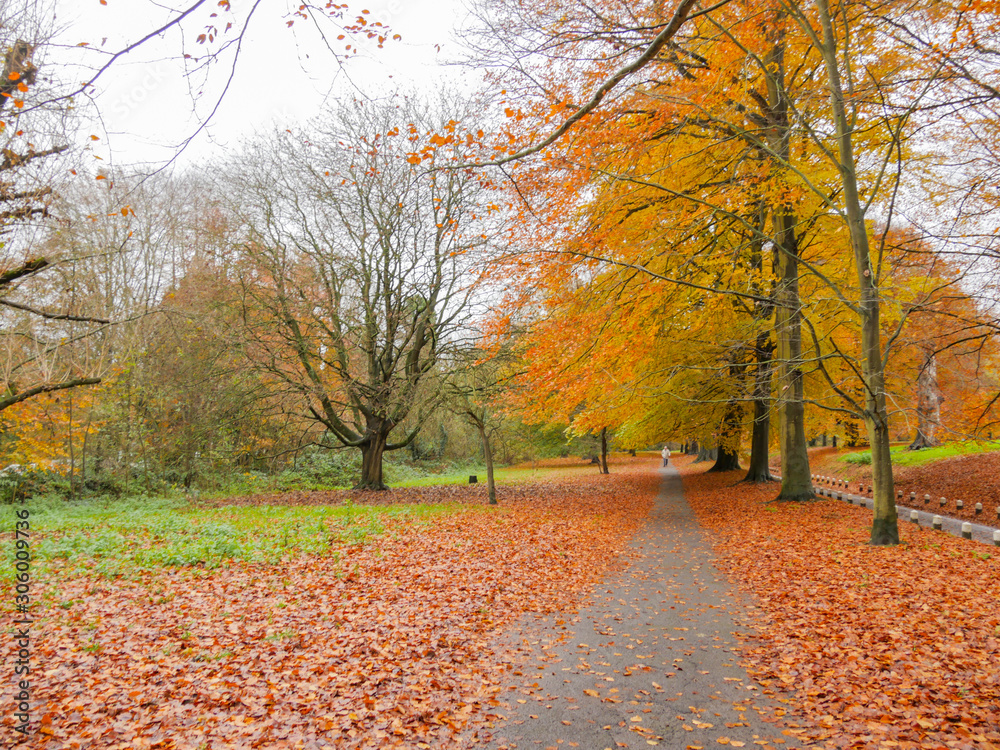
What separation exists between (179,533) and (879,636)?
9986mm

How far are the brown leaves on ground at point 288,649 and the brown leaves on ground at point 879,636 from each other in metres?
2.31

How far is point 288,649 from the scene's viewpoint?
4.79 meters

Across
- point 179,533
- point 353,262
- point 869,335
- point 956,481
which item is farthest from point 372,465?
point 956,481

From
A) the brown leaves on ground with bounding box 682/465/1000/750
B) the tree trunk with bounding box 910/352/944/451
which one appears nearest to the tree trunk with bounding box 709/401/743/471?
the tree trunk with bounding box 910/352/944/451

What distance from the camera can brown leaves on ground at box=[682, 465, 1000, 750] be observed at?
3.45 metres

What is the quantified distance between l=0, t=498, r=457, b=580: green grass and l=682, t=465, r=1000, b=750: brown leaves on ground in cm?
639

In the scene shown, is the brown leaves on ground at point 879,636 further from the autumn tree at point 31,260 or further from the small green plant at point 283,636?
the autumn tree at point 31,260

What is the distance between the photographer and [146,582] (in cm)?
648

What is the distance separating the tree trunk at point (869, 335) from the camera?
7645 millimetres

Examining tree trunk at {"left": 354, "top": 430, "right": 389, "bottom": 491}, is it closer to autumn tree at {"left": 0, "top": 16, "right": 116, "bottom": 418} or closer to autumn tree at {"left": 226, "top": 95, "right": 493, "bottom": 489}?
autumn tree at {"left": 226, "top": 95, "right": 493, "bottom": 489}

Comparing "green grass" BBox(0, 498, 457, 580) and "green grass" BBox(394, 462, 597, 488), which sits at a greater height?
"green grass" BBox(0, 498, 457, 580)

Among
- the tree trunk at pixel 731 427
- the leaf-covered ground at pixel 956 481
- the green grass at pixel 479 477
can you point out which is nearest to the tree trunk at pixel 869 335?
the leaf-covered ground at pixel 956 481

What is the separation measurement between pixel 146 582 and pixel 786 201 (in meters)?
12.9

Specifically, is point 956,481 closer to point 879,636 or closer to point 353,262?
point 879,636
